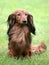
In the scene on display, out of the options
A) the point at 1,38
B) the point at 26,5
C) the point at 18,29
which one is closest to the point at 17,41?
the point at 18,29

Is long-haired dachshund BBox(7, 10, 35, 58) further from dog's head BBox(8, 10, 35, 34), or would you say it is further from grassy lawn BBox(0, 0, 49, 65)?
grassy lawn BBox(0, 0, 49, 65)

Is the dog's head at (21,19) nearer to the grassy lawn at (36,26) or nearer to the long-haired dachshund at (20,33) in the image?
the long-haired dachshund at (20,33)

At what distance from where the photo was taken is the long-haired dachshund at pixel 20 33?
6.60m

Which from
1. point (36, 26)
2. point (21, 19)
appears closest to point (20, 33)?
point (21, 19)

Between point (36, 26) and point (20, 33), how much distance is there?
335 cm

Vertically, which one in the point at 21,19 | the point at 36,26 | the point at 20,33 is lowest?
the point at 36,26

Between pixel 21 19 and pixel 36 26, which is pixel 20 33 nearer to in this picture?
pixel 21 19

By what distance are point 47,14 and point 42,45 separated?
507cm

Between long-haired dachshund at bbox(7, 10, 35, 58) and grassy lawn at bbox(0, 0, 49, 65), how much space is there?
169 millimetres

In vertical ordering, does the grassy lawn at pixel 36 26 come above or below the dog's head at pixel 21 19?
below

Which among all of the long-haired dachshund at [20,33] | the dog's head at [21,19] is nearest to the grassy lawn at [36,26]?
the long-haired dachshund at [20,33]

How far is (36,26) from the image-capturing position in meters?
9.96

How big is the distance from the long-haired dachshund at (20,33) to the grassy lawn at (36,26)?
169mm

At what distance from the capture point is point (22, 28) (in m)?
6.66
